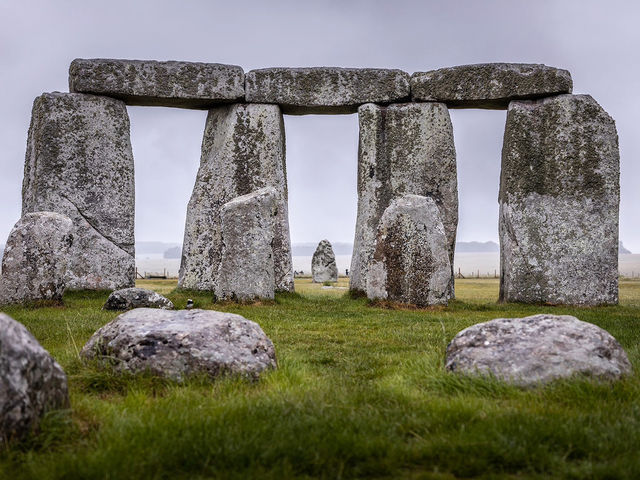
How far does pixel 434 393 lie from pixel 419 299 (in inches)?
255

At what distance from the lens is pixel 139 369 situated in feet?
15.2

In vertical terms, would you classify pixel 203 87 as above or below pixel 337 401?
above

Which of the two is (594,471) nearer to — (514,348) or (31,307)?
(514,348)

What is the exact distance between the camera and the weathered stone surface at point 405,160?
14477 mm

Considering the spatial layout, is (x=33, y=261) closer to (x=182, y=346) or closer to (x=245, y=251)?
(x=245, y=251)

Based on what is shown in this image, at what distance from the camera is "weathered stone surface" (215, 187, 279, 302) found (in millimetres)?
11125

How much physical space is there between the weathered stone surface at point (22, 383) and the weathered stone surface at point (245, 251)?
7.57m

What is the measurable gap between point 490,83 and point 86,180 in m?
9.39

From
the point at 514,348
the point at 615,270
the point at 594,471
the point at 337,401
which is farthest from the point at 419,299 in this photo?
the point at 594,471

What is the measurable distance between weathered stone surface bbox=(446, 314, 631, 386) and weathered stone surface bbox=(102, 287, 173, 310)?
19.7 ft

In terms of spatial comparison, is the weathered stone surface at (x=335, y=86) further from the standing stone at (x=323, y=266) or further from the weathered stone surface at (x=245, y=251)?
the standing stone at (x=323, y=266)

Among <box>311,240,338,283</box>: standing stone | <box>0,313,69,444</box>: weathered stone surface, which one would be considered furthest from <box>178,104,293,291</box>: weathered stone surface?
<box>311,240,338,283</box>: standing stone

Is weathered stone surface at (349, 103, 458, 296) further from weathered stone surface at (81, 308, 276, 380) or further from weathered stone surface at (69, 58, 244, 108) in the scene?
weathered stone surface at (81, 308, 276, 380)

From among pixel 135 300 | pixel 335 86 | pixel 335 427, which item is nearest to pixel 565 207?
pixel 335 86
